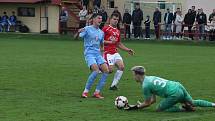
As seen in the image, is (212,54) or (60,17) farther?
(60,17)

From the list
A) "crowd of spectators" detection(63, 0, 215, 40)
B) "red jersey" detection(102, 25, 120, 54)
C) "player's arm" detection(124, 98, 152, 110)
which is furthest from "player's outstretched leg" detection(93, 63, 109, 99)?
"crowd of spectators" detection(63, 0, 215, 40)

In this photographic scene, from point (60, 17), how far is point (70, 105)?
115 feet

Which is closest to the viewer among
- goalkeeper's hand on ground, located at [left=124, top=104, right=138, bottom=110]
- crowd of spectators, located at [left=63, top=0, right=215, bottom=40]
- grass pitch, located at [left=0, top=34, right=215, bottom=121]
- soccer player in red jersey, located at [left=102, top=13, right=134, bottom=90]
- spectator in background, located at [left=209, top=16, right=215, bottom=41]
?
grass pitch, located at [left=0, top=34, right=215, bottom=121]

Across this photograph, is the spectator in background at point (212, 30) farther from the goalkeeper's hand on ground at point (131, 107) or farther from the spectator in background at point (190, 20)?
the goalkeeper's hand on ground at point (131, 107)

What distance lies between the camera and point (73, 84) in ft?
57.4

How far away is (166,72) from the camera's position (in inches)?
836

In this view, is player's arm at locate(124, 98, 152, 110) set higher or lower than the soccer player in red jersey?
lower

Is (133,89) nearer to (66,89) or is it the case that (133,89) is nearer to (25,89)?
(66,89)

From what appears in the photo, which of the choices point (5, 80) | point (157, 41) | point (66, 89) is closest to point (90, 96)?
point (66, 89)

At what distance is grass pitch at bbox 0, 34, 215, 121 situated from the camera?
1198 centimetres

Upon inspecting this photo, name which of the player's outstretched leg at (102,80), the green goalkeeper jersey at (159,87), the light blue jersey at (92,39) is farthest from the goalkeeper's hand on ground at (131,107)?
the light blue jersey at (92,39)

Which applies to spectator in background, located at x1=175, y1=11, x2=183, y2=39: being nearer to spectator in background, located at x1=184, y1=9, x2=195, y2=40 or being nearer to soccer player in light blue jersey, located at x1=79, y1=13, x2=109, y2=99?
spectator in background, located at x1=184, y1=9, x2=195, y2=40

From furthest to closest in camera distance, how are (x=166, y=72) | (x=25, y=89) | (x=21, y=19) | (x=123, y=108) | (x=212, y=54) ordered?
(x=21, y=19) < (x=212, y=54) < (x=166, y=72) < (x=25, y=89) < (x=123, y=108)

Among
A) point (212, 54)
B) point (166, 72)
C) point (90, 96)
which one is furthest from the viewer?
point (212, 54)
